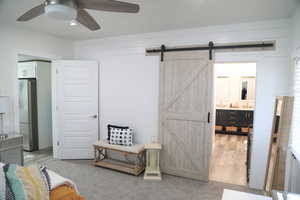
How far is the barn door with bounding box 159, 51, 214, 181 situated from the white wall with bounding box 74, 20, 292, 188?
227 millimetres

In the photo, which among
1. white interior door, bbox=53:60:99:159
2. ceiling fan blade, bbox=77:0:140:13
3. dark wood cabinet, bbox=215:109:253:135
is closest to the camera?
ceiling fan blade, bbox=77:0:140:13

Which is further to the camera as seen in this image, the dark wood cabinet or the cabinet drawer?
the dark wood cabinet

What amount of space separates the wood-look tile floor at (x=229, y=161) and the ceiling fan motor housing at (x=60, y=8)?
10.8 ft

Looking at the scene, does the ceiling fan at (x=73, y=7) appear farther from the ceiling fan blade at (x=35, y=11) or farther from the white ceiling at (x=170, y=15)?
the white ceiling at (x=170, y=15)

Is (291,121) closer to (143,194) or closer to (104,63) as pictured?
(143,194)

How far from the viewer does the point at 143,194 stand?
287 centimetres

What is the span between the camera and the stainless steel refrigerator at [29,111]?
15.1 feet

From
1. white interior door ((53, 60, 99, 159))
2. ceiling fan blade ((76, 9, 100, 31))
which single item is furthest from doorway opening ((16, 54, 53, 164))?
ceiling fan blade ((76, 9, 100, 31))

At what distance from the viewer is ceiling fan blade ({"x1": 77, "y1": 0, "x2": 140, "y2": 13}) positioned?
1674 mm

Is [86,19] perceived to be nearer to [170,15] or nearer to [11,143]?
[170,15]

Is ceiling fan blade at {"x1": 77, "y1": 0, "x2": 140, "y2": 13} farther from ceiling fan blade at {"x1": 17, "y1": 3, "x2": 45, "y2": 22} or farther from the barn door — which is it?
the barn door

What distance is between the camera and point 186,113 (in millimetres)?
3426

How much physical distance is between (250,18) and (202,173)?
2561 millimetres

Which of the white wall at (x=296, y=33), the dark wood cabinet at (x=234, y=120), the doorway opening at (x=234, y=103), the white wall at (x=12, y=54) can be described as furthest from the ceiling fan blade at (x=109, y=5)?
the dark wood cabinet at (x=234, y=120)
